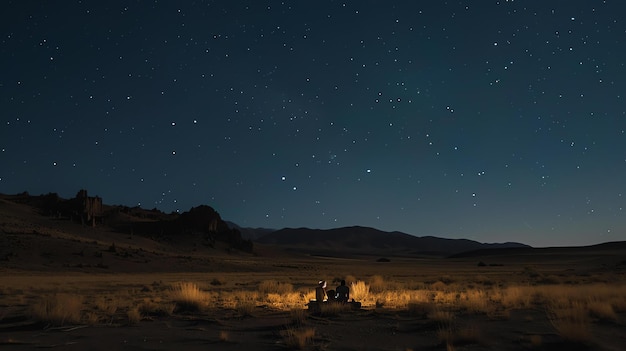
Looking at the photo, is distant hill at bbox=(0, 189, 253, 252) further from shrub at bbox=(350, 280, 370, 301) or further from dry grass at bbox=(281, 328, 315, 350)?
dry grass at bbox=(281, 328, 315, 350)

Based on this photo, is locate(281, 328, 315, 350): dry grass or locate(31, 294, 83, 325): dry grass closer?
locate(281, 328, 315, 350): dry grass

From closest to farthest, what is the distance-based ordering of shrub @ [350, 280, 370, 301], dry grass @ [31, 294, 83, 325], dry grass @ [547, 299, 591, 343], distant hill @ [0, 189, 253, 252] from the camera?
dry grass @ [547, 299, 591, 343] → dry grass @ [31, 294, 83, 325] → shrub @ [350, 280, 370, 301] → distant hill @ [0, 189, 253, 252]

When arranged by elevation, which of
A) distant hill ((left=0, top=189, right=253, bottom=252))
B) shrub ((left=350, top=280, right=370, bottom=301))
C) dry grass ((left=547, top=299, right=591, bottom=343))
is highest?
distant hill ((left=0, top=189, right=253, bottom=252))

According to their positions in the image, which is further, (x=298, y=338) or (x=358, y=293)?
(x=358, y=293)

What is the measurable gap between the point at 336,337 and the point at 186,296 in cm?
878

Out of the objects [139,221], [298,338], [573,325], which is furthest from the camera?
[139,221]

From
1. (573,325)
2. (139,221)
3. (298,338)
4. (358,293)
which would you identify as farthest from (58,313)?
(139,221)

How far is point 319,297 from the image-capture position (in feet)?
55.2

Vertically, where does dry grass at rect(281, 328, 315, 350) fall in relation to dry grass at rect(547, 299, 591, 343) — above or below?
below

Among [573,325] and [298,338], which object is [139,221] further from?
[573,325]

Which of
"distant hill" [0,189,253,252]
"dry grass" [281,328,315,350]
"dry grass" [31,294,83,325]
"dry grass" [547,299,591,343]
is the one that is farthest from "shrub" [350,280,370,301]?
"distant hill" [0,189,253,252]

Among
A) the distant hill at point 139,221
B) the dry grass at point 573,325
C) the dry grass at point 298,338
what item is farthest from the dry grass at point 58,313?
the distant hill at point 139,221

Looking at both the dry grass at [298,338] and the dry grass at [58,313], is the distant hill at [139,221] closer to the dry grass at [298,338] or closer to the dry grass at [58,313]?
the dry grass at [58,313]

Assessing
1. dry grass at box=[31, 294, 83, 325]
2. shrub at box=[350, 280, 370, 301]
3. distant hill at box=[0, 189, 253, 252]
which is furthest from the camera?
distant hill at box=[0, 189, 253, 252]
